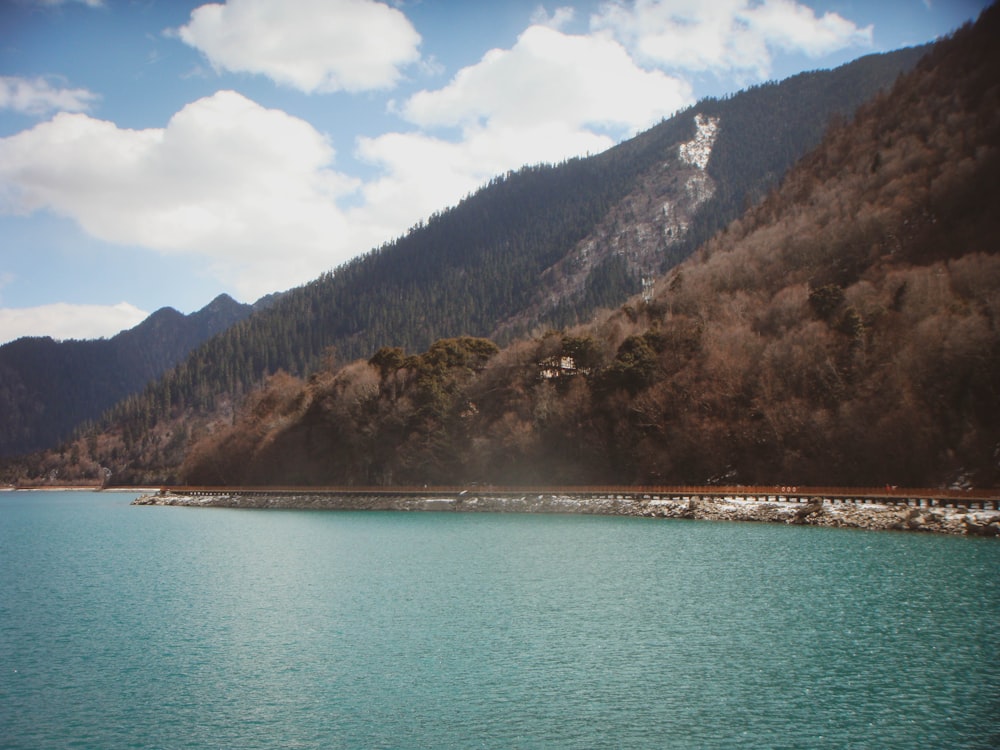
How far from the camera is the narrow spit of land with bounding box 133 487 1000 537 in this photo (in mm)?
45219

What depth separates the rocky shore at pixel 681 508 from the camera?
44594mm

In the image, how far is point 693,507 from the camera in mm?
59000

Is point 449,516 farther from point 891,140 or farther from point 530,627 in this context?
point 891,140

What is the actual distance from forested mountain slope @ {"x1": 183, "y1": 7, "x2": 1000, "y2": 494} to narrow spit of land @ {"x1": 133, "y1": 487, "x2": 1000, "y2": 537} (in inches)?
171

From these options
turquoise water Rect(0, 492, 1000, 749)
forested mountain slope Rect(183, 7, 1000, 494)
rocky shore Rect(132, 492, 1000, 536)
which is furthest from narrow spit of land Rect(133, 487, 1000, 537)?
turquoise water Rect(0, 492, 1000, 749)

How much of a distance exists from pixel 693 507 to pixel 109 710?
160ft

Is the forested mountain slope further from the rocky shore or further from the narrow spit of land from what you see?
the rocky shore

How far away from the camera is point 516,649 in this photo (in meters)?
21.0

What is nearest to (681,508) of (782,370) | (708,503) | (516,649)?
(708,503)

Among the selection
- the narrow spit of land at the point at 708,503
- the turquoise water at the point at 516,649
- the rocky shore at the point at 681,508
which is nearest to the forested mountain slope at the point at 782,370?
the narrow spit of land at the point at 708,503

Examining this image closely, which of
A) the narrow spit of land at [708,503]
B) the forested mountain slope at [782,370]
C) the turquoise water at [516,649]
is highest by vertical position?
the forested mountain slope at [782,370]

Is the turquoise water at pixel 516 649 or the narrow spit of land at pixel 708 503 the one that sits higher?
the narrow spit of land at pixel 708 503

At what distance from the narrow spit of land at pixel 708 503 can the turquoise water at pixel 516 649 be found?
536 cm

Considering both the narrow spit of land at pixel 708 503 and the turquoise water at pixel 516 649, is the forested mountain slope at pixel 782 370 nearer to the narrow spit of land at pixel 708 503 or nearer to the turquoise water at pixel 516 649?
the narrow spit of land at pixel 708 503
